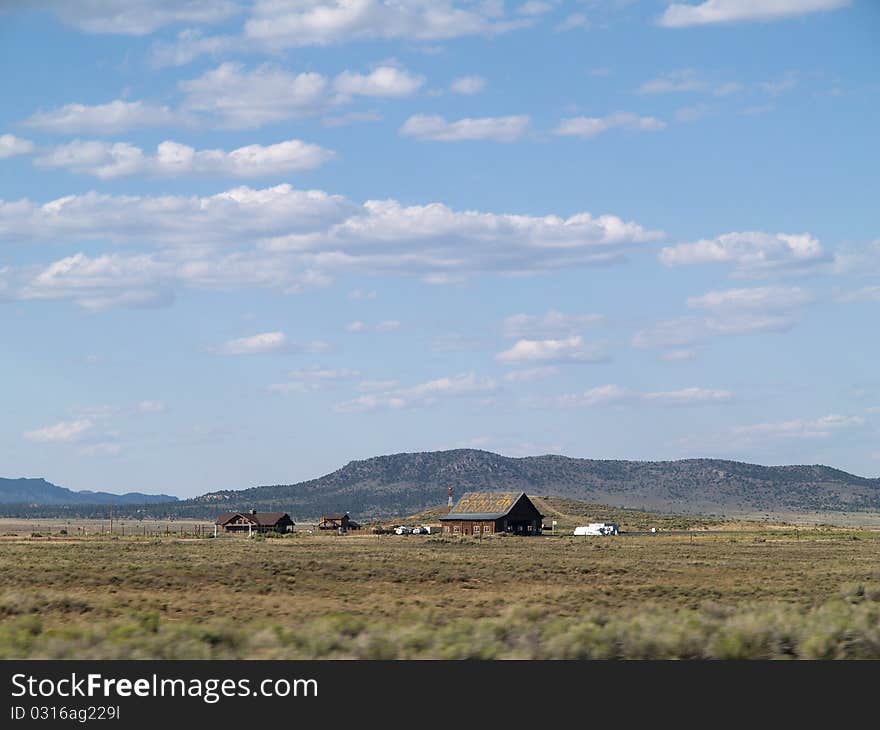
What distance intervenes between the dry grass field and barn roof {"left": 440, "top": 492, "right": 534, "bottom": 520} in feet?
157

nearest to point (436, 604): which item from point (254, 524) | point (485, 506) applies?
point (485, 506)

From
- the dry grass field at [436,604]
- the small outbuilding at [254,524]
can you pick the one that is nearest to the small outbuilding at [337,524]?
the small outbuilding at [254,524]

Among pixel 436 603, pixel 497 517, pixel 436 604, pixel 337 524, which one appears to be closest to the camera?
pixel 436 604

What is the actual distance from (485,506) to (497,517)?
6.77 m

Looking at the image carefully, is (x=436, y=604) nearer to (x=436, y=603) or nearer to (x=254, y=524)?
(x=436, y=603)

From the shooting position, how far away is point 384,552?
7162 cm

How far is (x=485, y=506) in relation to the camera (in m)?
130

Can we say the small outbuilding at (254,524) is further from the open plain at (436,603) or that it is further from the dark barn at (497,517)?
the open plain at (436,603)

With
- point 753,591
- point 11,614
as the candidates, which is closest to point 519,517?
point 753,591

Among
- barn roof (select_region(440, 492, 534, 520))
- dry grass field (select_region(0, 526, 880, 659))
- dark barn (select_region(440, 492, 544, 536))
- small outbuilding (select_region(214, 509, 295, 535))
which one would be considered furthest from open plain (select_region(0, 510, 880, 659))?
small outbuilding (select_region(214, 509, 295, 535))

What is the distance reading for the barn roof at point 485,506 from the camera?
125938mm

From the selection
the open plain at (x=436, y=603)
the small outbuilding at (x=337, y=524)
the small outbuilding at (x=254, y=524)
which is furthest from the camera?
the small outbuilding at (x=337, y=524)
